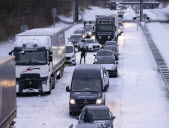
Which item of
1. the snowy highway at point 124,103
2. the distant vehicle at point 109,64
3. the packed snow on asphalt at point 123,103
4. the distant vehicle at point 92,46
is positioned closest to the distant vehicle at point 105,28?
the distant vehicle at point 92,46

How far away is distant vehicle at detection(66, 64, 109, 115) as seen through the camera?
80.8ft

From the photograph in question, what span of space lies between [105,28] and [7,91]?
43082mm

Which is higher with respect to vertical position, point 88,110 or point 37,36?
point 37,36

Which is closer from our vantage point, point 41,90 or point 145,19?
point 41,90

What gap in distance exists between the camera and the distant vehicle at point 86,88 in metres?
24.6

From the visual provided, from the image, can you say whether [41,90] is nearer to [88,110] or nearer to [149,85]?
[149,85]

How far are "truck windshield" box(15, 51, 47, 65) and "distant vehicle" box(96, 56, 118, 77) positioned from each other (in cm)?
747

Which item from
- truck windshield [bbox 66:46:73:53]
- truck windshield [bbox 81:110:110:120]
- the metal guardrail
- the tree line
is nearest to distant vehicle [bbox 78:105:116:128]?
truck windshield [bbox 81:110:110:120]

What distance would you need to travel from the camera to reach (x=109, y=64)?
3762 centimetres

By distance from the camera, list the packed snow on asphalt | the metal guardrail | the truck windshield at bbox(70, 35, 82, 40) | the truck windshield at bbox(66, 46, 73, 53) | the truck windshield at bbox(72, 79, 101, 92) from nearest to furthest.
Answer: the packed snow on asphalt
the truck windshield at bbox(72, 79, 101, 92)
the metal guardrail
the truck windshield at bbox(66, 46, 73, 53)
the truck windshield at bbox(70, 35, 82, 40)

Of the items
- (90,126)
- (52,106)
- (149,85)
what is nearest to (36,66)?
(52,106)

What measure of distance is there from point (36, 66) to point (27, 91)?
1.44 m

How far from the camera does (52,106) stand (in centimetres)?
2739

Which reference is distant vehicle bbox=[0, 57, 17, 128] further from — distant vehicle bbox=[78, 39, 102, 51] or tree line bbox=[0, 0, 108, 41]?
tree line bbox=[0, 0, 108, 41]
